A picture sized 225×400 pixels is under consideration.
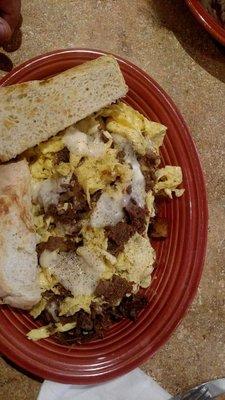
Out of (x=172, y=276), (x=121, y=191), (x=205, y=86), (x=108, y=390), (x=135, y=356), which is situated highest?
(x=205, y=86)

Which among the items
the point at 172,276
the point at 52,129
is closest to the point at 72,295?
the point at 172,276

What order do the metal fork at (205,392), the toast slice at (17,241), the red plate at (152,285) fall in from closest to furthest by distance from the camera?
1. the toast slice at (17,241)
2. the red plate at (152,285)
3. the metal fork at (205,392)

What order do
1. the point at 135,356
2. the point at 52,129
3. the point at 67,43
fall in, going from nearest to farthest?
1. the point at 52,129
2. the point at 135,356
3. the point at 67,43

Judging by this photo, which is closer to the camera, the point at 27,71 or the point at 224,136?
the point at 27,71

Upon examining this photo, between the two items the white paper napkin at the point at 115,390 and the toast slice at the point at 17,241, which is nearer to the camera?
the toast slice at the point at 17,241

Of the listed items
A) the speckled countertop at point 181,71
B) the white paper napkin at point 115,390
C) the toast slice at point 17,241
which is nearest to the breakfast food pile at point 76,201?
the toast slice at point 17,241

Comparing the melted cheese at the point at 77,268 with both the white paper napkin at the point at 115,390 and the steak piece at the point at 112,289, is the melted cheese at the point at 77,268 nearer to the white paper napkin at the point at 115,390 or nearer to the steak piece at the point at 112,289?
the steak piece at the point at 112,289

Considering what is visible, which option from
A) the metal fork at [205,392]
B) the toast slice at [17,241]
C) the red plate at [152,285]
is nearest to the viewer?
the toast slice at [17,241]

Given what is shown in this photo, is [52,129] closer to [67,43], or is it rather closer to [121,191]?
[121,191]
